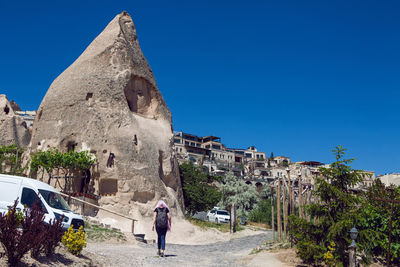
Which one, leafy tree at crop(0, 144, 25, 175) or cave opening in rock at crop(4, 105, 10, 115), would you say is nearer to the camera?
leafy tree at crop(0, 144, 25, 175)

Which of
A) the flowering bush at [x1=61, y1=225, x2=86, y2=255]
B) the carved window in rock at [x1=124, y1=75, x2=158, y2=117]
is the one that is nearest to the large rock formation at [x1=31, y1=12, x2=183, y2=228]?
the carved window in rock at [x1=124, y1=75, x2=158, y2=117]

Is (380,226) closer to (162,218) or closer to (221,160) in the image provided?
(162,218)

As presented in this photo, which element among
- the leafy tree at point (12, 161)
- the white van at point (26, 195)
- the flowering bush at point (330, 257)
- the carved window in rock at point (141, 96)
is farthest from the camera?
the carved window in rock at point (141, 96)

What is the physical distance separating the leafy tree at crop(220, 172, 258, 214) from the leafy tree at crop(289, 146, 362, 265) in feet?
95.1

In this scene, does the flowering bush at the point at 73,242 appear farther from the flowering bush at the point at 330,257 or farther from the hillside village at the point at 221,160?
the hillside village at the point at 221,160

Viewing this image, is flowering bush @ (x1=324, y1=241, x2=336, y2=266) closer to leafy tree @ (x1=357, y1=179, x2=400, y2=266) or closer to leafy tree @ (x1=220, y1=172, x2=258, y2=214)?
leafy tree @ (x1=357, y1=179, x2=400, y2=266)

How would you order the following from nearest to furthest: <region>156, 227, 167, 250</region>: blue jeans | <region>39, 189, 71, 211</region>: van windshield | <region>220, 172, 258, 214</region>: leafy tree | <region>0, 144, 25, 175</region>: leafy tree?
<region>39, 189, 71, 211</region>: van windshield
<region>156, 227, 167, 250</region>: blue jeans
<region>0, 144, 25, 175</region>: leafy tree
<region>220, 172, 258, 214</region>: leafy tree

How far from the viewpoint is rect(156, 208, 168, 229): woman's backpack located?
12.6 m

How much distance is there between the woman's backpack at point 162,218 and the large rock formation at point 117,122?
355 inches

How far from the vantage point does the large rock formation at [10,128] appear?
124 ft

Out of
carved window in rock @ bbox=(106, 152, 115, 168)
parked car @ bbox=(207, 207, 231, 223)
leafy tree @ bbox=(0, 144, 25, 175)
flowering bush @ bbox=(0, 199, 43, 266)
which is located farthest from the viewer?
parked car @ bbox=(207, 207, 231, 223)

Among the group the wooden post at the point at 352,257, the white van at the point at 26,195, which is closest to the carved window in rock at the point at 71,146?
the white van at the point at 26,195

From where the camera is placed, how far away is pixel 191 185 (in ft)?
101

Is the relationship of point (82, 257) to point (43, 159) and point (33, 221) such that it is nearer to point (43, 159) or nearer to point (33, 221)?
point (33, 221)
